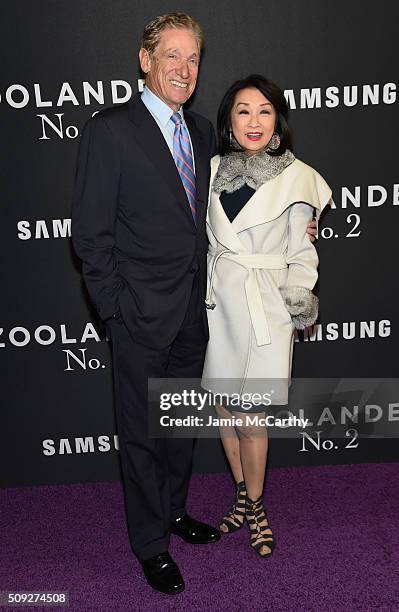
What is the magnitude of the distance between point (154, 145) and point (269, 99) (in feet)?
1.45

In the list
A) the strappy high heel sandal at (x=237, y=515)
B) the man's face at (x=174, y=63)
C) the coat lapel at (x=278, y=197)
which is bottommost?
the strappy high heel sandal at (x=237, y=515)

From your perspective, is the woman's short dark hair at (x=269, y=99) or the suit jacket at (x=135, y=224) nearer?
the suit jacket at (x=135, y=224)

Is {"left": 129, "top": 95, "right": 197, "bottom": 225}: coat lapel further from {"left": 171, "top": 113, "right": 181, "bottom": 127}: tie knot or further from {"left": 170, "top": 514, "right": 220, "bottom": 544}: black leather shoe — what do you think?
{"left": 170, "top": 514, "right": 220, "bottom": 544}: black leather shoe

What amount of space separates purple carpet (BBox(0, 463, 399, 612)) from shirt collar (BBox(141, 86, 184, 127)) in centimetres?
170

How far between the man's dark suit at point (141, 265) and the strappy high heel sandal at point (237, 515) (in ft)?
1.14

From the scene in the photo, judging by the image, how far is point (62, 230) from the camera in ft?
10.1

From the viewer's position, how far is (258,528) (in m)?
2.91

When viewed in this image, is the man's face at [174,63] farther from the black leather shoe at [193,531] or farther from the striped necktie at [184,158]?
the black leather shoe at [193,531]

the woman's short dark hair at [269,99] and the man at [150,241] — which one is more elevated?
the woman's short dark hair at [269,99]

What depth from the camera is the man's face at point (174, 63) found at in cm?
239

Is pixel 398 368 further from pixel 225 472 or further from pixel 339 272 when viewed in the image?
pixel 225 472

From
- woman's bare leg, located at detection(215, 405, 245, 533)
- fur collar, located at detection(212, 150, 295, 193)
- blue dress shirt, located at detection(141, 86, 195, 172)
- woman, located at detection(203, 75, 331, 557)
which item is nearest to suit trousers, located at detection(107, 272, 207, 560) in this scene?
woman, located at detection(203, 75, 331, 557)

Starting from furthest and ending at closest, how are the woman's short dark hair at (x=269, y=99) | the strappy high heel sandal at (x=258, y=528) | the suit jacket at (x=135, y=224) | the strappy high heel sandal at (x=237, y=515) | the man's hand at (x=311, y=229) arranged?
1. the strappy high heel sandal at (x=237, y=515)
2. the strappy high heel sandal at (x=258, y=528)
3. the man's hand at (x=311, y=229)
4. the woman's short dark hair at (x=269, y=99)
5. the suit jacket at (x=135, y=224)

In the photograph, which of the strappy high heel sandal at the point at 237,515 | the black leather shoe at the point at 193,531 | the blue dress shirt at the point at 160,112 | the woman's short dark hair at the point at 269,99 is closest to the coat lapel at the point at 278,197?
the woman's short dark hair at the point at 269,99
